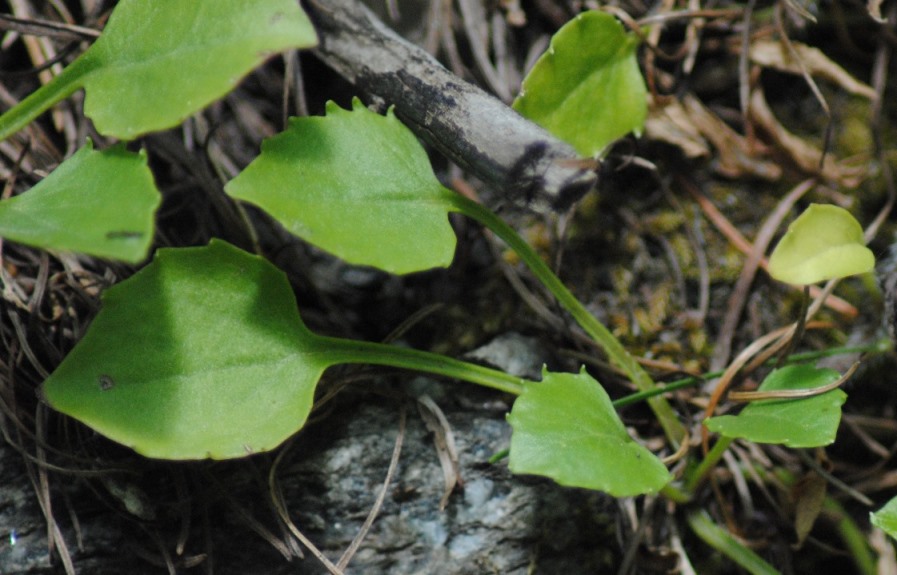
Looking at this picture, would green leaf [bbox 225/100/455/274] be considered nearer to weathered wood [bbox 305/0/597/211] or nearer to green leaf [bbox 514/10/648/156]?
weathered wood [bbox 305/0/597/211]

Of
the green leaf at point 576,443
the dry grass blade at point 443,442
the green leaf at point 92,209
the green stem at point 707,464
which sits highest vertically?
the green leaf at point 92,209

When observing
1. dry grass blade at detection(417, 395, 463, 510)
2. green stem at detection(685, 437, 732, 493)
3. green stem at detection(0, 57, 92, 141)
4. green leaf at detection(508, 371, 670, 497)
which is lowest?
green stem at detection(685, 437, 732, 493)

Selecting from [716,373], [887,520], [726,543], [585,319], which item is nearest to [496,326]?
[585,319]

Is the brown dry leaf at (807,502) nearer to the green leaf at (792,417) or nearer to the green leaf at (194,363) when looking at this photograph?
the green leaf at (792,417)

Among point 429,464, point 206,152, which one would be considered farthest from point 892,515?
point 206,152

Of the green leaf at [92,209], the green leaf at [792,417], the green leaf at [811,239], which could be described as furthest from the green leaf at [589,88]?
the green leaf at [92,209]

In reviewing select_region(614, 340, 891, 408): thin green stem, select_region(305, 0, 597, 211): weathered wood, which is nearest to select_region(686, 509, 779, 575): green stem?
select_region(614, 340, 891, 408): thin green stem

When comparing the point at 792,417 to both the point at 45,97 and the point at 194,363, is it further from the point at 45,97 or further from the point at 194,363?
the point at 45,97

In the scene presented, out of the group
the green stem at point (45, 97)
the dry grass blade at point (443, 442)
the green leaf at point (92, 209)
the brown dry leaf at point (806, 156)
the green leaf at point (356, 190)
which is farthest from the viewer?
the brown dry leaf at point (806, 156)
